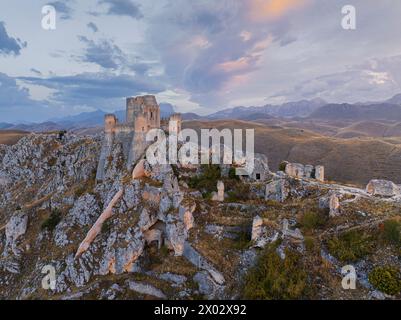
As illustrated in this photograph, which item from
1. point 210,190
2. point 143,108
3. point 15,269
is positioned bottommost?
point 15,269

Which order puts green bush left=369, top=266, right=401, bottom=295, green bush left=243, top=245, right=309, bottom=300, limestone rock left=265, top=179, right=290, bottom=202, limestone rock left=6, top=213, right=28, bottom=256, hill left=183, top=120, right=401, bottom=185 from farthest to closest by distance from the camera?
hill left=183, top=120, right=401, bottom=185, limestone rock left=6, top=213, right=28, bottom=256, limestone rock left=265, top=179, right=290, bottom=202, green bush left=243, top=245, right=309, bottom=300, green bush left=369, top=266, right=401, bottom=295

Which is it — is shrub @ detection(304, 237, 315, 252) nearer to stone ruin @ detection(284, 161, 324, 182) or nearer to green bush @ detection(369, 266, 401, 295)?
green bush @ detection(369, 266, 401, 295)

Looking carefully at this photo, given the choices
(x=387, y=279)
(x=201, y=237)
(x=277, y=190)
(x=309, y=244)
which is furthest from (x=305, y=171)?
(x=387, y=279)

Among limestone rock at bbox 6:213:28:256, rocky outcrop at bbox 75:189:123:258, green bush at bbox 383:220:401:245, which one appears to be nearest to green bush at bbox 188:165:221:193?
rocky outcrop at bbox 75:189:123:258

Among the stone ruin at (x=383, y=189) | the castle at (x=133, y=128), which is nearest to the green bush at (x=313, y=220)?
A: the stone ruin at (x=383, y=189)

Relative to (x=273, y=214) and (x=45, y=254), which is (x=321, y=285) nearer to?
(x=273, y=214)

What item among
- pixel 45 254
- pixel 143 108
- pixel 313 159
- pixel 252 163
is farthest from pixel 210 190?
pixel 313 159

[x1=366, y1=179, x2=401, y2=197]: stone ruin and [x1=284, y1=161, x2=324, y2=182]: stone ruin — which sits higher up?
[x1=284, y1=161, x2=324, y2=182]: stone ruin

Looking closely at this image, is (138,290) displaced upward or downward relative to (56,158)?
downward
